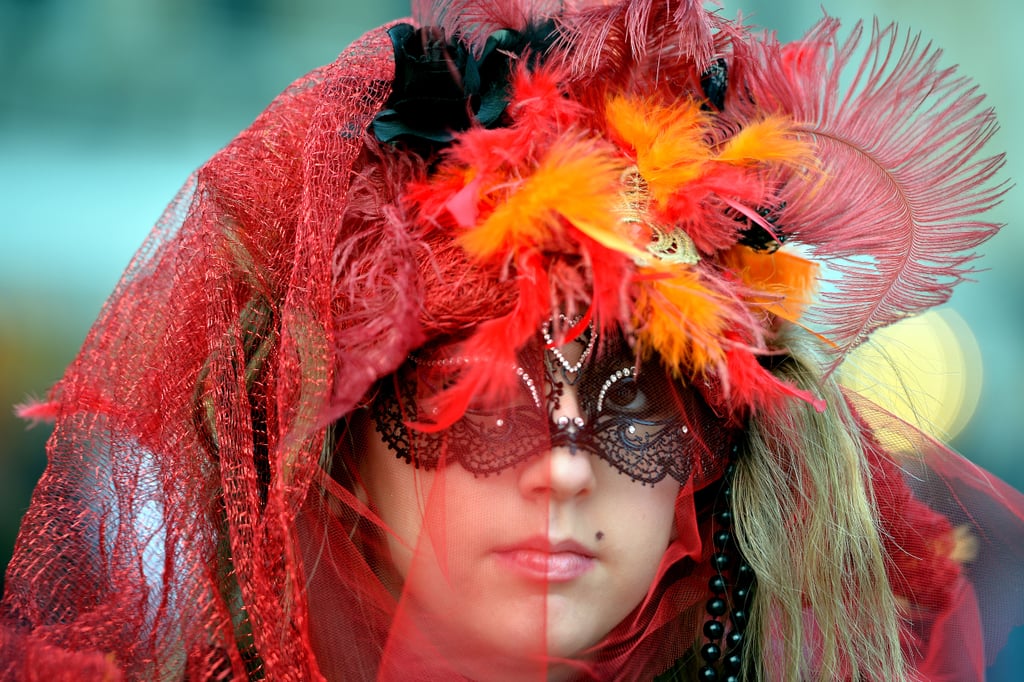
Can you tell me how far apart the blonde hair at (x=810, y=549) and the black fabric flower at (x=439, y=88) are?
539 millimetres

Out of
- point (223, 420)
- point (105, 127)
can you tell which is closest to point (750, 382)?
point (223, 420)

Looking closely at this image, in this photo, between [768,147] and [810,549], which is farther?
[810,549]

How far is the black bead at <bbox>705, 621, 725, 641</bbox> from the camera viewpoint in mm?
1216

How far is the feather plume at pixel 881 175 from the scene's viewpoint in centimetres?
109

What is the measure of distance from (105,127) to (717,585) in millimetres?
2287

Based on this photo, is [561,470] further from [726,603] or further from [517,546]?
[726,603]

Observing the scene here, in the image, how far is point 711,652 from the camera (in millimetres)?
1219

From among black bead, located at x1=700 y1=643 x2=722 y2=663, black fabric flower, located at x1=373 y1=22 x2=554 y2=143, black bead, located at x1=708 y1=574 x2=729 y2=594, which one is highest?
black fabric flower, located at x1=373 y1=22 x2=554 y2=143

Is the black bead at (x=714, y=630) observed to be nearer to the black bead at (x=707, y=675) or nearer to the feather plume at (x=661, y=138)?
the black bead at (x=707, y=675)

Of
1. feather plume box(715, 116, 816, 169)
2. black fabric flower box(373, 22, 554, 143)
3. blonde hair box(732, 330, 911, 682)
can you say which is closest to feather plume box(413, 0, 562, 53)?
black fabric flower box(373, 22, 554, 143)

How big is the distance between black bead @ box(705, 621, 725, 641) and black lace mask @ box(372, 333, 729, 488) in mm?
242

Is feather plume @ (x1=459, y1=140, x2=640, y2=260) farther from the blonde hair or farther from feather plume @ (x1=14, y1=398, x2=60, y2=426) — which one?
feather plume @ (x1=14, y1=398, x2=60, y2=426)

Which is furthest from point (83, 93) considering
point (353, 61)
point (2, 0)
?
point (353, 61)

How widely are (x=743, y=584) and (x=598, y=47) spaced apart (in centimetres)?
73
